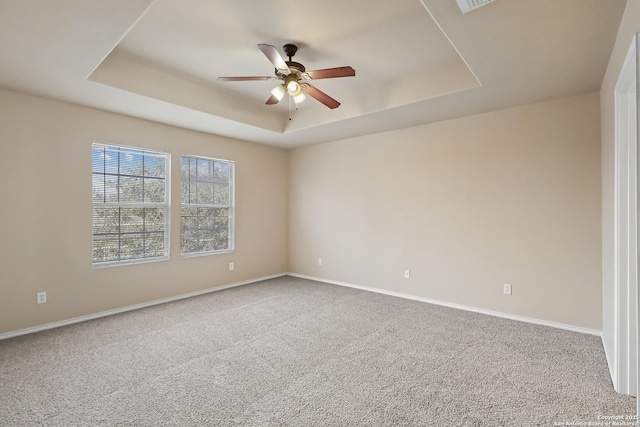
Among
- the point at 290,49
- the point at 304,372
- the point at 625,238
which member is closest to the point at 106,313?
the point at 304,372

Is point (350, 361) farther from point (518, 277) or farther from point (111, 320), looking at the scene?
point (111, 320)

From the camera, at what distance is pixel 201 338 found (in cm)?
309

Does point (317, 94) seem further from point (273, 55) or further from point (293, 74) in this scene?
point (273, 55)

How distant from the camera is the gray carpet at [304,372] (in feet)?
6.36

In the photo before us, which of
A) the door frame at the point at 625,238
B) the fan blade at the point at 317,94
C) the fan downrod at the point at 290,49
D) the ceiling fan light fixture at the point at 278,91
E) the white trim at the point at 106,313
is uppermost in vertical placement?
the fan downrod at the point at 290,49

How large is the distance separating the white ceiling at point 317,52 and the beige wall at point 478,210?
14.1 inches

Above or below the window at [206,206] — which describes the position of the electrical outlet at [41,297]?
below

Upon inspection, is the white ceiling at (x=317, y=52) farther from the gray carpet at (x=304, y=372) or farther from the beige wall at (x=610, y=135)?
the gray carpet at (x=304, y=372)

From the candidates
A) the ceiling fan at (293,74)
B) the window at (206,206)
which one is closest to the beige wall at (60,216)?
the window at (206,206)

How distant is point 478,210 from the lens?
3908 millimetres

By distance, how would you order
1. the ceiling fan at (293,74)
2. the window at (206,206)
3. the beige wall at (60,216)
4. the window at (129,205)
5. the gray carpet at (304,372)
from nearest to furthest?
the gray carpet at (304,372) → the ceiling fan at (293,74) → the beige wall at (60,216) → the window at (129,205) → the window at (206,206)

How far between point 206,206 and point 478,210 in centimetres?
388

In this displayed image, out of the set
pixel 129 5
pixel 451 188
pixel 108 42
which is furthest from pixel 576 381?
pixel 108 42

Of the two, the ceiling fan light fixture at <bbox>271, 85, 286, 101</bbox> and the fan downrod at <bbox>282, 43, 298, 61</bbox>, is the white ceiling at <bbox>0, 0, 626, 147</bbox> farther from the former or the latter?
the ceiling fan light fixture at <bbox>271, 85, 286, 101</bbox>
